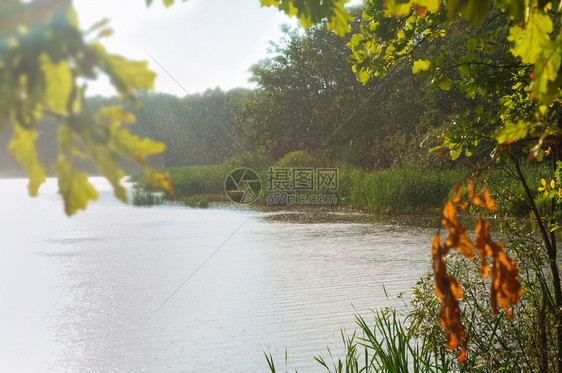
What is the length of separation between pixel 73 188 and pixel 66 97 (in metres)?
0.07

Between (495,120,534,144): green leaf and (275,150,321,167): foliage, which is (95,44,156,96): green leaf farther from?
(275,150,321,167): foliage

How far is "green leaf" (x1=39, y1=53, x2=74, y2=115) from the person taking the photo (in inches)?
16.1

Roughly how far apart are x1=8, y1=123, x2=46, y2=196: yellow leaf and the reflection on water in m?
2.43

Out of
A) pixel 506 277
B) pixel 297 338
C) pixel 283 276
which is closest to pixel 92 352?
pixel 297 338

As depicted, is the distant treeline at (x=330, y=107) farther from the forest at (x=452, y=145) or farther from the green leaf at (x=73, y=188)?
the green leaf at (x=73, y=188)

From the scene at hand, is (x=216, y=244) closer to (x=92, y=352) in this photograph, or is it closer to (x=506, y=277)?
(x=92, y=352)

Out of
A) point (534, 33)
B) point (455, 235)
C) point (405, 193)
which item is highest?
point (534, 33)

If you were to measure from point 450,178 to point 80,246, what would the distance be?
22.0ft

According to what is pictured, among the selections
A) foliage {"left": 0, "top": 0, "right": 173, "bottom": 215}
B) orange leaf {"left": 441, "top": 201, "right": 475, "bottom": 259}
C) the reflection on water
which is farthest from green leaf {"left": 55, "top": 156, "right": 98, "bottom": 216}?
the reflection on water

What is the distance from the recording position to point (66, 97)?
41 cm

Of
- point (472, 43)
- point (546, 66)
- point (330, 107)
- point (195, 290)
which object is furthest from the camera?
point (330, 107)

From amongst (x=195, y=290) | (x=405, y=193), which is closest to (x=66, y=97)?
(x=195, y=290)

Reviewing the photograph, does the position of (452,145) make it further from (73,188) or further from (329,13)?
(73,188)

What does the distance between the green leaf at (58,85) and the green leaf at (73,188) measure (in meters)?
0.05
